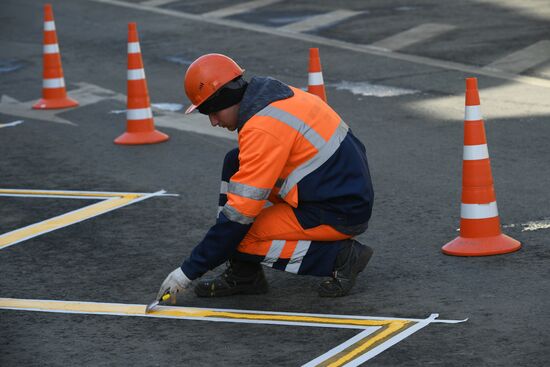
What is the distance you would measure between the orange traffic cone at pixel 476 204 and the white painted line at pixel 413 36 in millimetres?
8201

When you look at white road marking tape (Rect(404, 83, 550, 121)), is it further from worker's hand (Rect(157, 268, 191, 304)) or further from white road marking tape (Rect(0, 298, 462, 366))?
worker's hand (Rect(157, 268, 191, 304))

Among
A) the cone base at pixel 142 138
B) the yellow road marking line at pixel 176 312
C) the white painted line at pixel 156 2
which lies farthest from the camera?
the white painted line at pixel 156 2

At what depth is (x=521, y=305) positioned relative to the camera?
5754 millimetres

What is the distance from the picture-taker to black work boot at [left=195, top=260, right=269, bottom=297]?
6.27 m

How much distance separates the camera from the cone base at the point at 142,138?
10.7 metres

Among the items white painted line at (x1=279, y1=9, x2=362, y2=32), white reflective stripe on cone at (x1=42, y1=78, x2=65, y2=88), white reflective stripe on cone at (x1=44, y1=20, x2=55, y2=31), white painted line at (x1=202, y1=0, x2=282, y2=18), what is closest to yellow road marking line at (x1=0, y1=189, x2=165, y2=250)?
white reflective stripe on cone at (x1=42, y1=78, x2=65, y2=88)

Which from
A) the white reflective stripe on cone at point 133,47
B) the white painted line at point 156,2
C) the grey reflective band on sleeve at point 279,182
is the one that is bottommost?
the white painted line at point 156,2

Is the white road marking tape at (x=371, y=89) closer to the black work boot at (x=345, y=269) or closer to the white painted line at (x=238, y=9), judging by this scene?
the black work boot at (x=345, y=269)

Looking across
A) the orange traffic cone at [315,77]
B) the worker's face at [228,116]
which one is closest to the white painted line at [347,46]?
the orange traffic cone at [315,77]

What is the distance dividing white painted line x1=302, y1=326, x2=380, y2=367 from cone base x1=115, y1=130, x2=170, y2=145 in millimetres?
5474

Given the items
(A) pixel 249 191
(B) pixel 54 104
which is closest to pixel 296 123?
(A) pixel 249 191

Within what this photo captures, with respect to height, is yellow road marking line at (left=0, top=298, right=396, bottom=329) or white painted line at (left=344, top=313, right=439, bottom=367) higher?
white painted line at (left=344, top=313, right=439, bottom=367)

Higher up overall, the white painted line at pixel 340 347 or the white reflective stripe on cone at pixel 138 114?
the white painted line at pixel 340 347

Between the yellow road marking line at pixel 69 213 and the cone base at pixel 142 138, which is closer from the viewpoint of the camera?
the yellow road marking line at pixel 69 213
